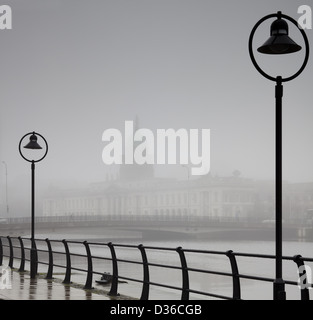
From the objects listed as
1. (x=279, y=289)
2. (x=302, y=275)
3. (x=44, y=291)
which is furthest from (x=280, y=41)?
(x=44, y=291)

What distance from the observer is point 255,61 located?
1201 cm

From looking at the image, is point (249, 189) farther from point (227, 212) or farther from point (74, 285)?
point (74, 285)

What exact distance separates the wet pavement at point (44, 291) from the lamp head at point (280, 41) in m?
7.80

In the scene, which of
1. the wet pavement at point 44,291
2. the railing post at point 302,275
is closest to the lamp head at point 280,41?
the railing post at point 302,275

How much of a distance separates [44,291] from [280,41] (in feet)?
33.0

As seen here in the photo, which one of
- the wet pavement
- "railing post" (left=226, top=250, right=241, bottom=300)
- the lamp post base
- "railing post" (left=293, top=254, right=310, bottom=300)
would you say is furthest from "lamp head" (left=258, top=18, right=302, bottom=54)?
the wet pavement

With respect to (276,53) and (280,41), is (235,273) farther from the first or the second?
(280,41)

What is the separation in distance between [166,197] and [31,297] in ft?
593

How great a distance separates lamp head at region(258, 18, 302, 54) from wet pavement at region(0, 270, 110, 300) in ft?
25.6

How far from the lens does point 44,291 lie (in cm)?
1838

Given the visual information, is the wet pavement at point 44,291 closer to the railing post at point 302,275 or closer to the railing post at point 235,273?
the railing post at point 235,273

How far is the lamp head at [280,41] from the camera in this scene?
1184 centimetres

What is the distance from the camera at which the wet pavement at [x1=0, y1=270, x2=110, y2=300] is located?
656 inches
